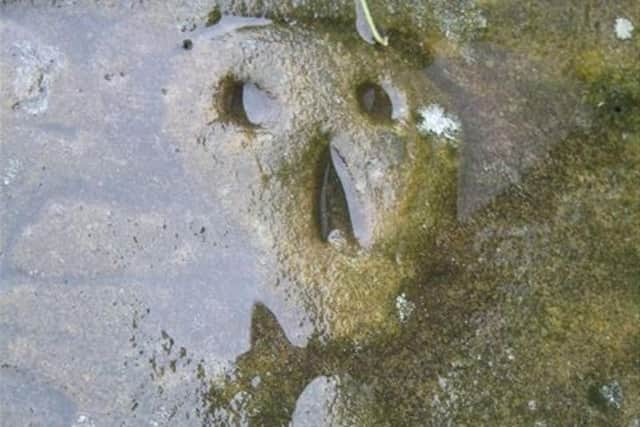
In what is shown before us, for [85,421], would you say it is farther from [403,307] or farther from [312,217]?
[403,307]

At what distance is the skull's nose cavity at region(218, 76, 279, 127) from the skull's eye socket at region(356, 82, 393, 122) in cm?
37

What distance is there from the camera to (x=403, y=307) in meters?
3.76

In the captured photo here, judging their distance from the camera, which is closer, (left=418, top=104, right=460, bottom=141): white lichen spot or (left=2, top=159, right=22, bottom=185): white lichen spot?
(left=2, top=159, right=22, bottom=185): white lichen spot

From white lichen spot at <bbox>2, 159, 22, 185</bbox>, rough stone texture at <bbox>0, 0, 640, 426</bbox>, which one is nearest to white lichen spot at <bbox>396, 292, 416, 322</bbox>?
rough stone texture at <bbox>0, 0, 640, 426</bbox>

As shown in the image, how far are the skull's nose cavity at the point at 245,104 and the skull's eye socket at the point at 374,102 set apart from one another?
1.22 ft

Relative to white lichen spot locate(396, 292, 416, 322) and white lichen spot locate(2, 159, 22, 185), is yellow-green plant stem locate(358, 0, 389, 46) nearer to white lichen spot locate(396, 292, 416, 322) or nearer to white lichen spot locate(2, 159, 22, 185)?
white lichen spot locate(396, 292, 416, 322)

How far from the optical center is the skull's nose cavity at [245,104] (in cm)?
371

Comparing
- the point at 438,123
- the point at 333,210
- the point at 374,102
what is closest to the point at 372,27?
the point at 374,102

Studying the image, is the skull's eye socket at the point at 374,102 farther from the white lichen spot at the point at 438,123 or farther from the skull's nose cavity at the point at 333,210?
the skull's nose cavity at the point at 333,210

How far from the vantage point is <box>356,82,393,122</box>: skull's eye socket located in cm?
378

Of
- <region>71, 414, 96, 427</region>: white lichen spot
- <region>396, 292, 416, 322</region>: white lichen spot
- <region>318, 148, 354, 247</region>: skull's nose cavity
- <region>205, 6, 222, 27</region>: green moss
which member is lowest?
<region>71, 414, 96, 427</region>: white lichen spot

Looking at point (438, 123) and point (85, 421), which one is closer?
point (85, 421)

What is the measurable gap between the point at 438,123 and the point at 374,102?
0.29 m

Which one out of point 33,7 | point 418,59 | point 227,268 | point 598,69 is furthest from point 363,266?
point 33,7
